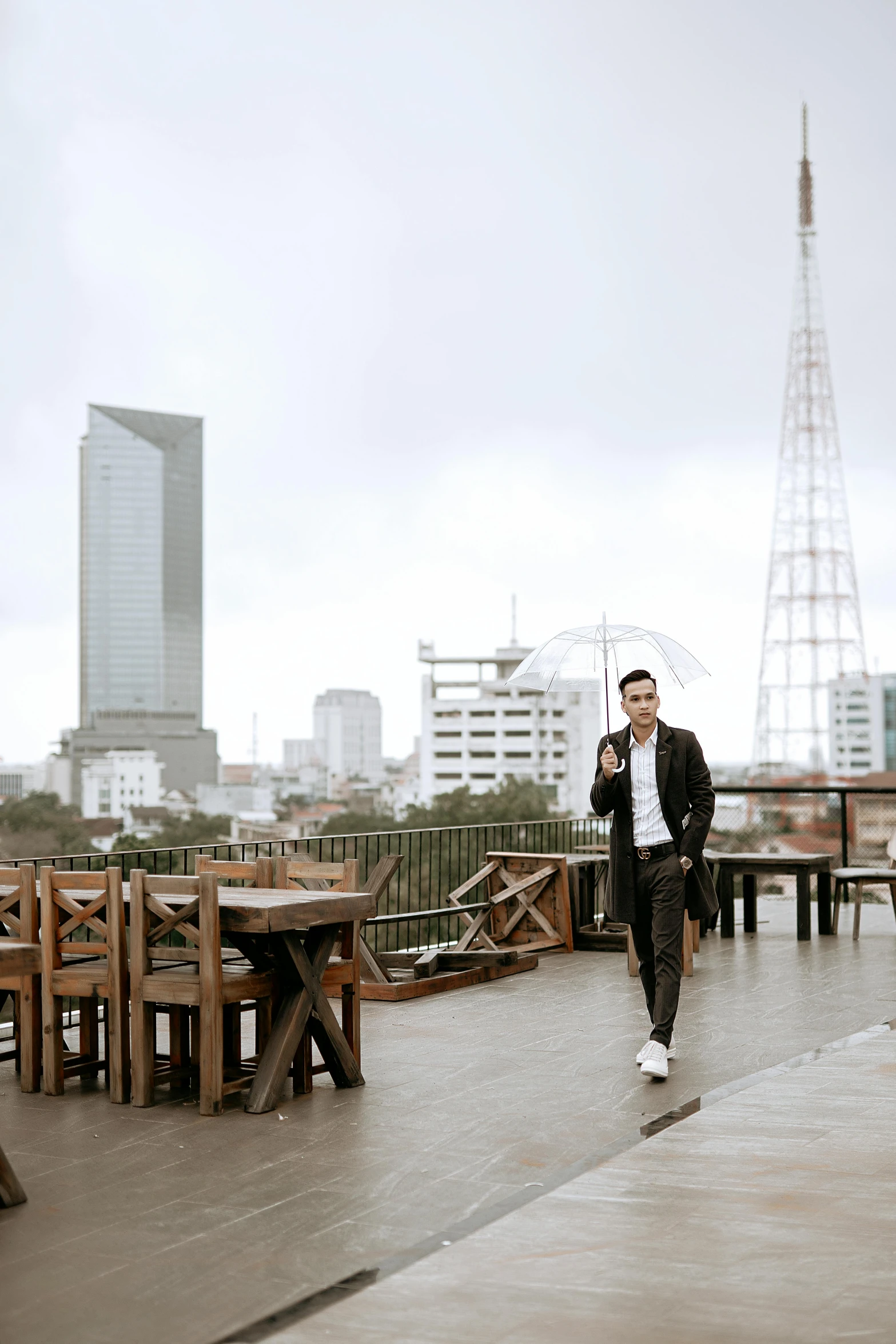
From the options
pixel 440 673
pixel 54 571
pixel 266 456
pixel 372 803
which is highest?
pixel 266 456

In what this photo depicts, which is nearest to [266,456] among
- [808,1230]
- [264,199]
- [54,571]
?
[54,571]

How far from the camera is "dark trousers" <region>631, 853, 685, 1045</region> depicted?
6.66 meters

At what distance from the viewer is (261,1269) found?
4.00 metres

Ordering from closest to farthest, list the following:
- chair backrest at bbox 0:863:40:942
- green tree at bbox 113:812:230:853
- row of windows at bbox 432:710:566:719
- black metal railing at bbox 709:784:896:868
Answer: chair backrest at bbox 0:863:40:942 → black metal railing at bbox 709:784:896:868 → green tree at bbox 113:812:230:853 → row of windows at bbox 432:710:566:719

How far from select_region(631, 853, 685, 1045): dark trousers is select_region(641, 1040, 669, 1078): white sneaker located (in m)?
0.04

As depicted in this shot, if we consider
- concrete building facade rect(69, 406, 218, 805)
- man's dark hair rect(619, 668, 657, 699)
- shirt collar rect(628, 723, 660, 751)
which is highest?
concrete building facade rect(69, 406, 218, 805)

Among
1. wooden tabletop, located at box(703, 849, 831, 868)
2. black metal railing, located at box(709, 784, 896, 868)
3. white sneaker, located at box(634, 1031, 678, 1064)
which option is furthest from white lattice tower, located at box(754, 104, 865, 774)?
white sneaker, located at box(634, 1031, 678, 1064)

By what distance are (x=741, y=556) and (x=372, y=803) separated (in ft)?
109

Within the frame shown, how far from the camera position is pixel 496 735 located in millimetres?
151750

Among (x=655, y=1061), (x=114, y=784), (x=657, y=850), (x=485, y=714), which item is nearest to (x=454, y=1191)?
(x=655, y=1061)

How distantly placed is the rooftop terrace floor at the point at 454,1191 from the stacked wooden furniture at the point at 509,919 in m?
1.97

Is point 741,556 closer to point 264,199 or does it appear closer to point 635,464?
point 635,464

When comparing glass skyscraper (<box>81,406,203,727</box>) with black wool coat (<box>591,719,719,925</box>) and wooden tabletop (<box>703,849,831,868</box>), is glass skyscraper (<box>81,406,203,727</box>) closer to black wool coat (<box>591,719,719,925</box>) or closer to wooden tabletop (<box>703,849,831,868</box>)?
wooden tabletop (<box>703,849,831,868</box>)

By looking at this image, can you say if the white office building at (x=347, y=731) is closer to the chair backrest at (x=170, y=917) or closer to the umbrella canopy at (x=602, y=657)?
the umbrella canopy at (x=602, y=657)
